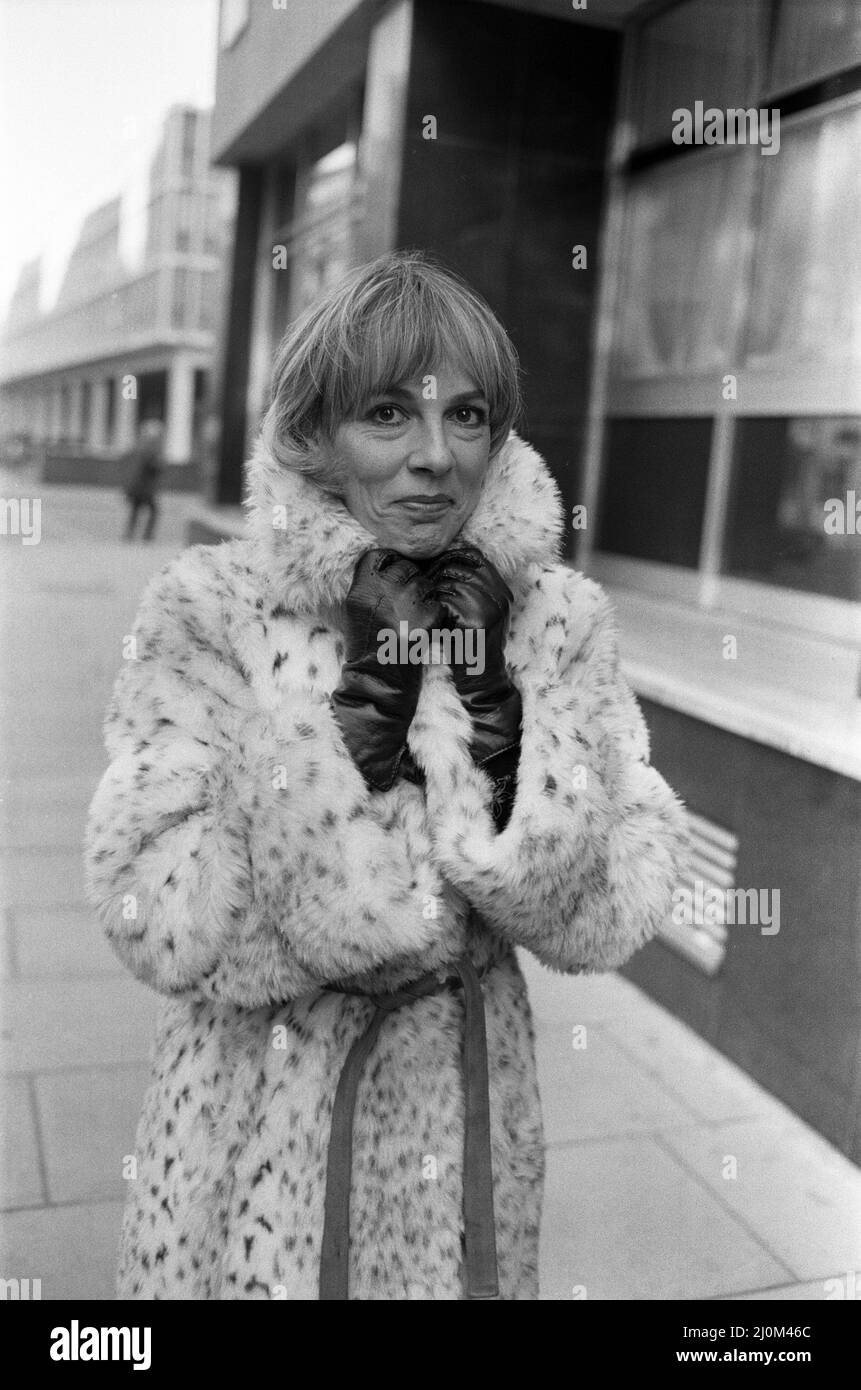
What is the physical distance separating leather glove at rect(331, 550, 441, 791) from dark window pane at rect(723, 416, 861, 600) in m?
3.70

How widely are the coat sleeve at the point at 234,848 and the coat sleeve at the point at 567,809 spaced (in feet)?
0.32

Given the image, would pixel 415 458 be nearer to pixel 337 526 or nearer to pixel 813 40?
pixel 337 526

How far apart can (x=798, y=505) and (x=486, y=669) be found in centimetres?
423

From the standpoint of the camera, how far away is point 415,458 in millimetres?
1649

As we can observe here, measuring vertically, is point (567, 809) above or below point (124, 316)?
below

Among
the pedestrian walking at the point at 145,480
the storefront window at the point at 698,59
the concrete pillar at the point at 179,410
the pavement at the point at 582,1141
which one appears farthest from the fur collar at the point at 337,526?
the concrete pillar at the point at 179,410

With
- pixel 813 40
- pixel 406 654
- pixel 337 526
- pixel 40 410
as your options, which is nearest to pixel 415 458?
pixel 337 526

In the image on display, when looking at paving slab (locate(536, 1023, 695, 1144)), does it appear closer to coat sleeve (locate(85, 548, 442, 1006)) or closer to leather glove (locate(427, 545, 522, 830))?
leather glove (locate(427, 545, 522, 830))

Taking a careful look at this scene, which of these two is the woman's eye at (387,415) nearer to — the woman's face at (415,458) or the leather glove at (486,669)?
the woman's face at (415,458)

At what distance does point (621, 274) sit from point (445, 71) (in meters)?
1.40

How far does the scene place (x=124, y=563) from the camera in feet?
23.7

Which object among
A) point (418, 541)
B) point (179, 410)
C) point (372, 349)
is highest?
point (179, 410)

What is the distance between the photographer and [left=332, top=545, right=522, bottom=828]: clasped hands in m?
1.61

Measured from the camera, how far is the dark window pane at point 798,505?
521 cm
